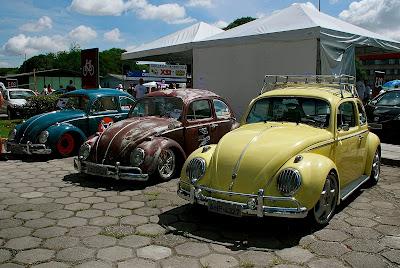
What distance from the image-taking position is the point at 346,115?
5.60m

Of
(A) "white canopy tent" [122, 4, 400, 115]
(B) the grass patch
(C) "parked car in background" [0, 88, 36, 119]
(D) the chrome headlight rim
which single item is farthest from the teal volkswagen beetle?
(C) "parked car in background" [0, 88, 36, 119]

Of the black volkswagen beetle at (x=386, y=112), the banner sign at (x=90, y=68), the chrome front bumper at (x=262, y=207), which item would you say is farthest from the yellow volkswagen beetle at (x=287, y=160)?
the banner sign at (x=90, y=68)

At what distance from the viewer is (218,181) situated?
172 inches

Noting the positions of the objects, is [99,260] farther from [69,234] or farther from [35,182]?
[35,182]

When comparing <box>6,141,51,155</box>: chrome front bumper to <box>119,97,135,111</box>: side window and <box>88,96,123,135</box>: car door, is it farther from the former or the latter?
<box>119,97,135,111</box>: side window

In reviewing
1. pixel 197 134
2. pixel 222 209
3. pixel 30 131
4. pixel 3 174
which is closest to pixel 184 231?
pixel 222 209

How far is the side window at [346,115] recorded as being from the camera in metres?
5.34

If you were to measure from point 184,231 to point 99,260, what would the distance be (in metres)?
1.06

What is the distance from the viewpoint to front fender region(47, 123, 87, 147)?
8.44 meters

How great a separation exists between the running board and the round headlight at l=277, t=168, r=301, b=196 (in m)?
1.07

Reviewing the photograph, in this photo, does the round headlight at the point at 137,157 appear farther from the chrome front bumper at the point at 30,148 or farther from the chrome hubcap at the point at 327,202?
the chrome front bumper at the point at 30,148

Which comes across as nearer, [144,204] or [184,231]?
[184,231]

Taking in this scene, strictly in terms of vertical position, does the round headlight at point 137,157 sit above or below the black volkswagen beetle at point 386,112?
below

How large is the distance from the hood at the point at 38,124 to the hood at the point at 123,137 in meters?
2.46
